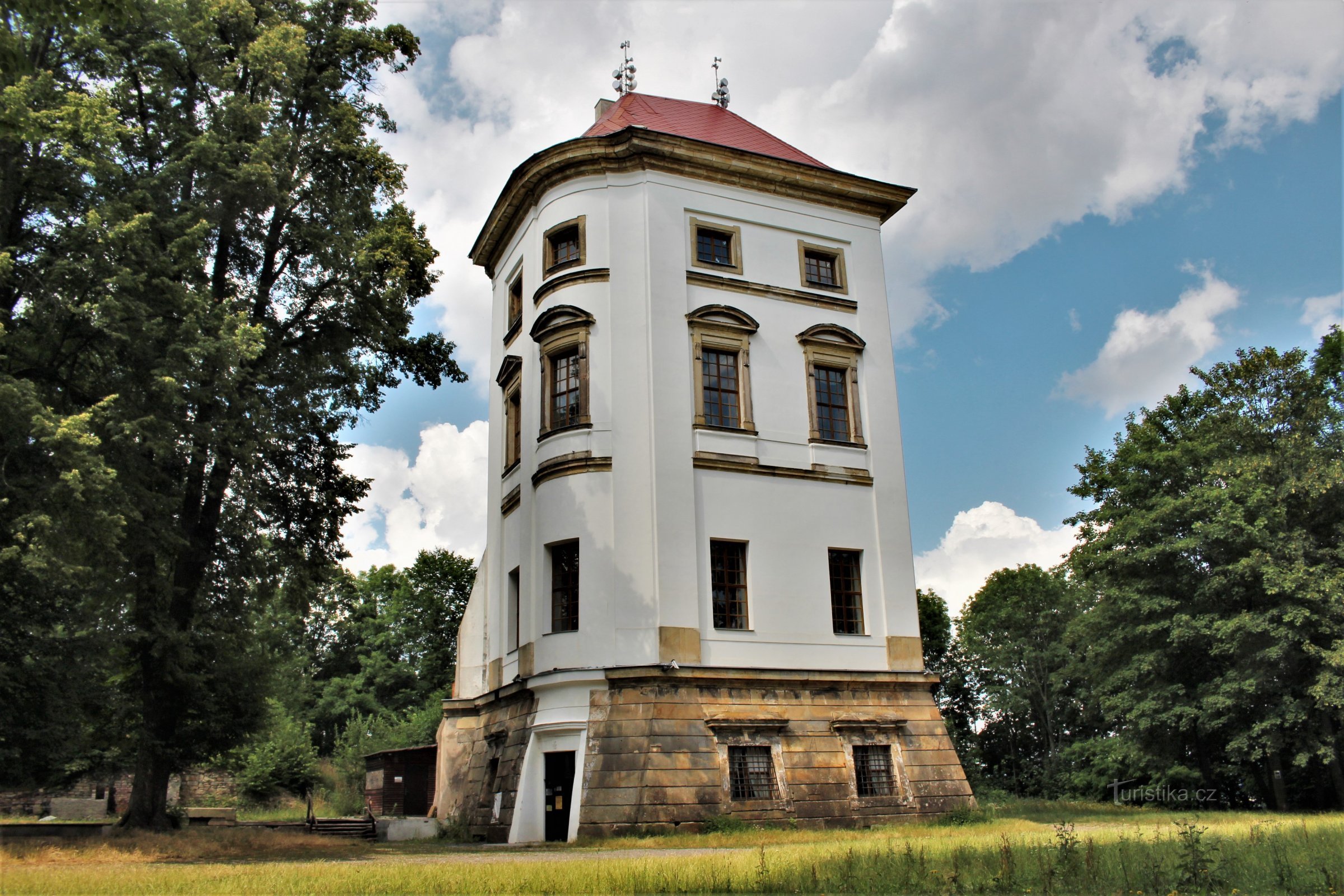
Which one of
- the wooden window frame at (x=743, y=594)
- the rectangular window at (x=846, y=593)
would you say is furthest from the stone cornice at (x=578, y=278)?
Answer: the rectangular window at (x=846, y=593)

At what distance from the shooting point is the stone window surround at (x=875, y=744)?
68.2 feet

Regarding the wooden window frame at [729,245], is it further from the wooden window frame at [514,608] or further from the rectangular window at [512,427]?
the wooden window frame at [514,608]

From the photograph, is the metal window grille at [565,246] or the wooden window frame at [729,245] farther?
the metal window grille at [565,246]

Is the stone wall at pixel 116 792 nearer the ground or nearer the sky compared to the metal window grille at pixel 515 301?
nearer the ground

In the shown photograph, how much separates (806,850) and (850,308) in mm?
15096

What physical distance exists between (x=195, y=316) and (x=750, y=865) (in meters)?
13.5

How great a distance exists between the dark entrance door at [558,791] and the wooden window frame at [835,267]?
12.6 meters

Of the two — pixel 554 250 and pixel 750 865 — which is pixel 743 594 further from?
pixel 750 865

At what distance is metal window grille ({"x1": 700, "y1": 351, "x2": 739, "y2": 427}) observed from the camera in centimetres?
2333

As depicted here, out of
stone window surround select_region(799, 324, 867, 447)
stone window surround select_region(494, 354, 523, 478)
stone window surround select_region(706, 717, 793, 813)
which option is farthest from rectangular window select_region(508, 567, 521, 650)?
stone window surround select_region(799, 324, 867, 447)

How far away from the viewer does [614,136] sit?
23.7 metres

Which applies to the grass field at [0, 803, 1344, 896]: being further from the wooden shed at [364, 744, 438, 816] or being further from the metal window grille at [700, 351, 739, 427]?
the wooden shed at [364, 744, 438, 816]

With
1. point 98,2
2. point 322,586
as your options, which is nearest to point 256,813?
point 322,586

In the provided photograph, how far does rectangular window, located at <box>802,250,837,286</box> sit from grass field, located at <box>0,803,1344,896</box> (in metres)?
13.6
